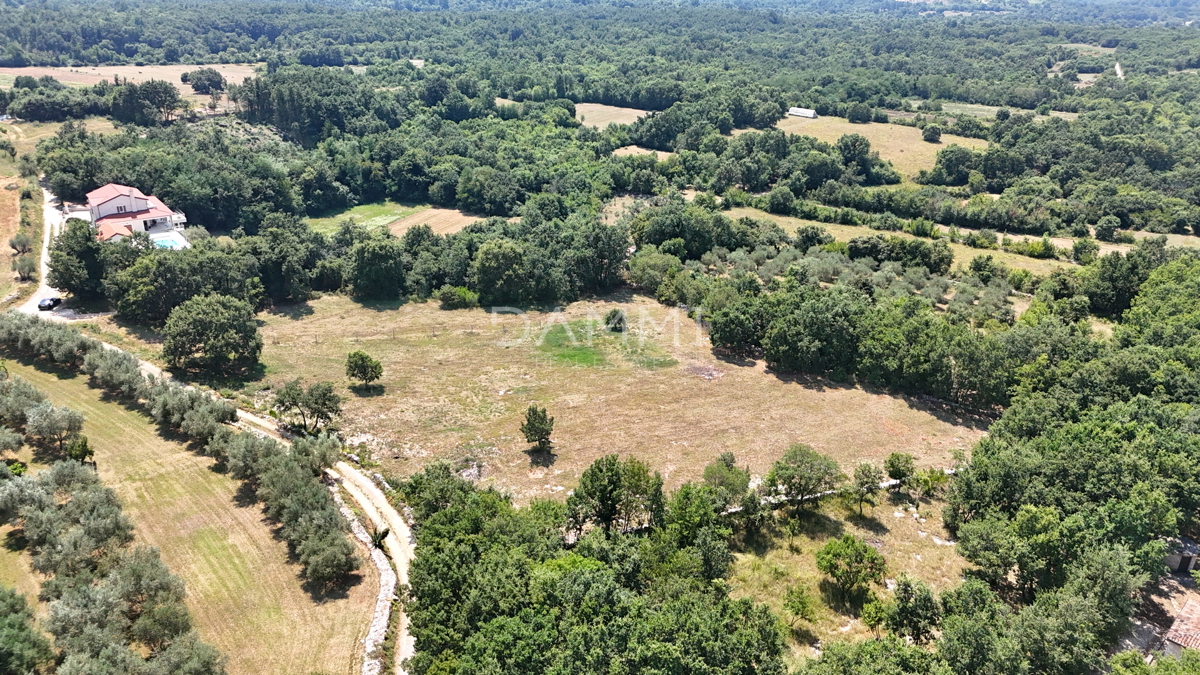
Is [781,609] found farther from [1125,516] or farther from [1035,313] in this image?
[1035,313]

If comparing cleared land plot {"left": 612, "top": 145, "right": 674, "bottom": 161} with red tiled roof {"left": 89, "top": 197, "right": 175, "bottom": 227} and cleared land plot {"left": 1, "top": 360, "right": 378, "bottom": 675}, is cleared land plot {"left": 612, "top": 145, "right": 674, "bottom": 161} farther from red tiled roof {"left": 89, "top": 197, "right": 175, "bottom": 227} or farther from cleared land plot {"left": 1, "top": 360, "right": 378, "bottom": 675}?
cleared land plot {"left": 1, "top": 360, "right": 378, "bottom": 675}

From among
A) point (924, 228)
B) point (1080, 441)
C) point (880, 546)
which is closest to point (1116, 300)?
point (924, 228)

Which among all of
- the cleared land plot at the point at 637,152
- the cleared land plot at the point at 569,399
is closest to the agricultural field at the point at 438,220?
the cleared land plot at the point at 569,399

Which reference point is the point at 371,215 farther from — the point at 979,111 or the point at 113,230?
the point at 979,111

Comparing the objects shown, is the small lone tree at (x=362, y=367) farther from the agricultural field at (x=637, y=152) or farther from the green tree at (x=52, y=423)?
the agricultural field at (x=637, y=152)

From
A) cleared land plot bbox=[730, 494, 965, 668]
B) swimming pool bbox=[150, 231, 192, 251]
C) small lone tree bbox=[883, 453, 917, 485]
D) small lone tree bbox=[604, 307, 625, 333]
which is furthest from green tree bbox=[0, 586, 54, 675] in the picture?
swimming pool bbox=[150, 231, 192, 251]

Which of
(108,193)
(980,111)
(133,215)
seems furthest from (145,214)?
(980,111)
